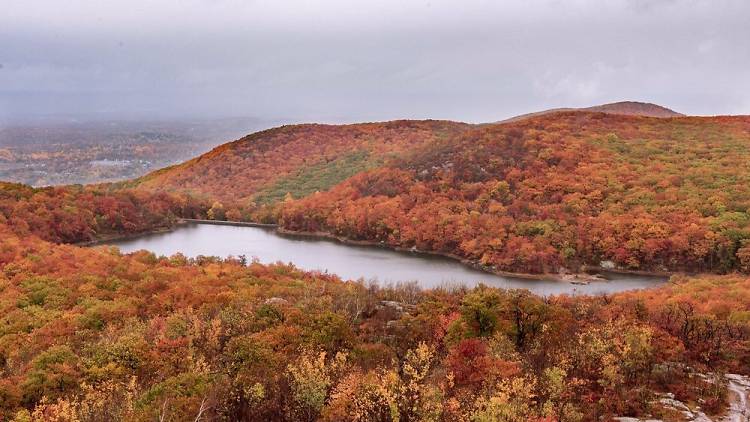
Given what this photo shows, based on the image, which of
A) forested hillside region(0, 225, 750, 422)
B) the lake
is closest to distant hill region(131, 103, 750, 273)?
the lake

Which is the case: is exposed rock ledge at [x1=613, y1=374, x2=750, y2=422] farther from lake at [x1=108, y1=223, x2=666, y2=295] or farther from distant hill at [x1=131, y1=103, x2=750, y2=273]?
distant hill at [x1=131, y1=103, x2=750, y2=273]

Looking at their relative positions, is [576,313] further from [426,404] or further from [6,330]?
[6,330]

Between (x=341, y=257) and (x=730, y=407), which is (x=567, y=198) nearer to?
(x=341, y=257)

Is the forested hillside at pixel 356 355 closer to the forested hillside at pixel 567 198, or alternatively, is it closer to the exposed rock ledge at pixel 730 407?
the exposed rock ledge at pixel 730 407

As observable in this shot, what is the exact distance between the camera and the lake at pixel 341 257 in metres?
92.1

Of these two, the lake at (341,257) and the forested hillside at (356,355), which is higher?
the forested hillside at (356,355)

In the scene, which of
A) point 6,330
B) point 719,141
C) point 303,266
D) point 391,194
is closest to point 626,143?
point 719,141

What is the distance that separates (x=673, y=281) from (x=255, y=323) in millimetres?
62813

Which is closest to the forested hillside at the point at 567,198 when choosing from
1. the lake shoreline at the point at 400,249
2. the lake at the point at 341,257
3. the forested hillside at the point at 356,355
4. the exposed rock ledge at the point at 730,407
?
the lake shoreline at the point at 400,249

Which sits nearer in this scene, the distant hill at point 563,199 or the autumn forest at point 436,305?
the autumn forest at point 436,305

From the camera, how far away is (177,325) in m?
46.5

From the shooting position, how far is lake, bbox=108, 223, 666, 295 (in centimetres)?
9212

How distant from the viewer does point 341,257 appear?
116 metres

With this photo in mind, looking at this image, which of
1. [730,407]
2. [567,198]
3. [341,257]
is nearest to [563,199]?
[567,198]
